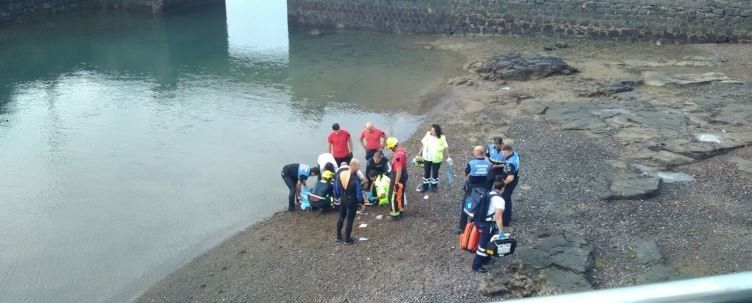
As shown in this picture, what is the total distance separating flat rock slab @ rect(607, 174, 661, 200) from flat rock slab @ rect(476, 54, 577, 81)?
25.7 feet

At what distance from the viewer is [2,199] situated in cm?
1157

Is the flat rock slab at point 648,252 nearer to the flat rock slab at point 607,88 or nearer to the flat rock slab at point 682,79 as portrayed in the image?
the flat rock slab at point 607,88

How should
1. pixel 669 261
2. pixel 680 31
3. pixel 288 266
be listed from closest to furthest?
pixel 669 261 → pixel 288 266 → pixel 680 31

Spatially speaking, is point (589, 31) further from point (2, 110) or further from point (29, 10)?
point (29, 10)

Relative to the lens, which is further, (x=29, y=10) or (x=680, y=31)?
(x=29, y=10)

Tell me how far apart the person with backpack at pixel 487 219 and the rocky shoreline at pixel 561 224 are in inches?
15.4

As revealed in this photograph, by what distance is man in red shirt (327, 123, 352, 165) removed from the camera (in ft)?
35.4

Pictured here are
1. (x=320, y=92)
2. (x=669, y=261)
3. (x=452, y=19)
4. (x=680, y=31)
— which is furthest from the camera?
(x=452, y=19)

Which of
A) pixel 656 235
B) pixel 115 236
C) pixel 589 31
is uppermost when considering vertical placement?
pixel 589 31

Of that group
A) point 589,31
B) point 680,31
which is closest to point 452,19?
point 589,31

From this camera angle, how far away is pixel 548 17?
2283 cm

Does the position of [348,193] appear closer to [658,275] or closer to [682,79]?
[658,275]

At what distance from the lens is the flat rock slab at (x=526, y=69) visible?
18.2 m

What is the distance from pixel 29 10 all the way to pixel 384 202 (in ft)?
79.8
